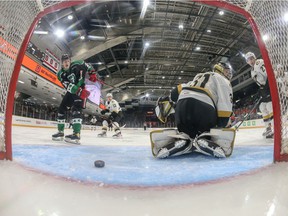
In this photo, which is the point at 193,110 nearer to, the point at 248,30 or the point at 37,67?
the point at 37,67

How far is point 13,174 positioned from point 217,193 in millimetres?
813

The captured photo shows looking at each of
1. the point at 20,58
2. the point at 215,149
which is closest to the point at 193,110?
the point at 215,149

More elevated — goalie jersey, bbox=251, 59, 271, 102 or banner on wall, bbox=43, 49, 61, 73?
banner on wall, bbox=43, 49, 61, 73

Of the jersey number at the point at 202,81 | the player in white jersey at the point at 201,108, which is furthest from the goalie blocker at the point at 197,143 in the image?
the jersey number at the point at 202,81

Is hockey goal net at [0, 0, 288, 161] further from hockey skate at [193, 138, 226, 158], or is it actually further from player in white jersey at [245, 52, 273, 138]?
player in white jersey at [245, 52, 273, 138]

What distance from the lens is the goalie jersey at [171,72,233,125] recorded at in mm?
1632

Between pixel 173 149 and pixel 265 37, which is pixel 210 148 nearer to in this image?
pixel 173 149

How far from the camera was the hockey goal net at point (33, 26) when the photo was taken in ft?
3.58

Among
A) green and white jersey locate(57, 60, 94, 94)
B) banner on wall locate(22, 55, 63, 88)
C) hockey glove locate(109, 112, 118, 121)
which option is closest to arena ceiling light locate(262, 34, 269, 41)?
green and white jersey locate(57, 60, 94, 94)

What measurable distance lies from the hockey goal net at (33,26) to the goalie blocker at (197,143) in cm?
44

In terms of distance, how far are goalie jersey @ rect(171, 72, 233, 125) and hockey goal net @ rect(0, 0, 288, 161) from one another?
0.50 m

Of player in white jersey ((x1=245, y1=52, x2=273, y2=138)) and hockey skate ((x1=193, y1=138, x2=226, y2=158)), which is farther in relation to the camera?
player in white jersey ((x1=245, y1=52, x2=273, y2=138))

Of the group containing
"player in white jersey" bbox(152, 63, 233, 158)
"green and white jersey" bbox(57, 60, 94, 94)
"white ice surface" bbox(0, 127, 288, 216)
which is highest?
"green and white jersey" bbox(57, 60, 94, 94)

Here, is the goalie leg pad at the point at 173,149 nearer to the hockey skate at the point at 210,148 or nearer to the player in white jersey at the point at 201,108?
the player in white jersey at the point at 201,108
